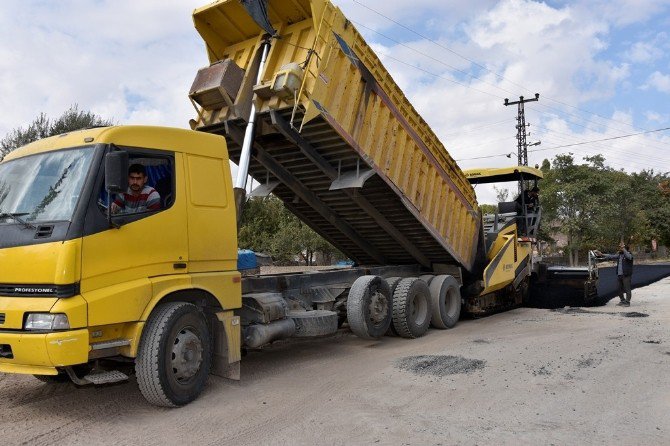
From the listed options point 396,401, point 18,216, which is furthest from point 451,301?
point 18,216

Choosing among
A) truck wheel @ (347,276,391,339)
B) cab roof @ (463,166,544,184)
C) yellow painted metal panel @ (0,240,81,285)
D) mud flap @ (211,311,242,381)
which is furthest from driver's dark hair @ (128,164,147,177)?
cab roof @ (463,166,544,184)

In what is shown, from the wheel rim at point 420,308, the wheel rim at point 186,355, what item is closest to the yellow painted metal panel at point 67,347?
the wheel rim at point 186,355

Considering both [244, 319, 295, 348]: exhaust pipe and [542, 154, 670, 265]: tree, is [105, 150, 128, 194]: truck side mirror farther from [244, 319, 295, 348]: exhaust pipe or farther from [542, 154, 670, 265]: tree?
[542, 154, 670, 265]: tree

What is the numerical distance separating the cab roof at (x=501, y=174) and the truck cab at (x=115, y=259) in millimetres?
6968

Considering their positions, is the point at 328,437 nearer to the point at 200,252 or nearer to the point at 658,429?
the point at 200,252

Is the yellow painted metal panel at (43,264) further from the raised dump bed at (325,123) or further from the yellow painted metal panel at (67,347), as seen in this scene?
the raised dump bed at (325,123)

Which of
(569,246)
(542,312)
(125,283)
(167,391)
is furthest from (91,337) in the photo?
(569,246)

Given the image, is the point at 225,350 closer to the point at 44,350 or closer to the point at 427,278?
the point at 44,350

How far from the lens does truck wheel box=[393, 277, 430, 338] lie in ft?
26.8

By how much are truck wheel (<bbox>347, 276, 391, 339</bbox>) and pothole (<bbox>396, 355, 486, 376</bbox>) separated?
781 mm

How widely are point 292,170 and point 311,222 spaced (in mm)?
1830

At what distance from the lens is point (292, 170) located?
8.05 m

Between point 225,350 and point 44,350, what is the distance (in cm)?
178

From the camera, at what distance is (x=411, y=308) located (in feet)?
27.5
